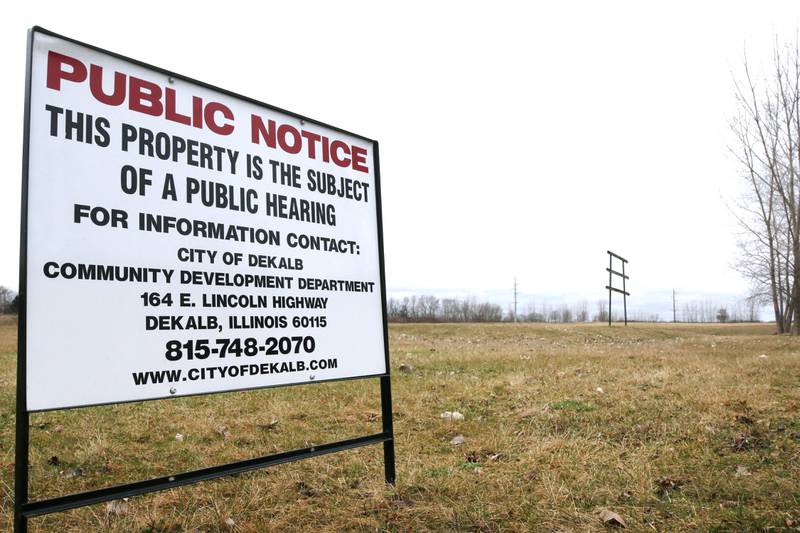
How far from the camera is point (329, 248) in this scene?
430 centimetres

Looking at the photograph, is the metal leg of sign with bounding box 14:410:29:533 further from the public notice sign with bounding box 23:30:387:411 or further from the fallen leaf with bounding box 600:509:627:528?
the fallen leaf with bounding box 600:509:627:528

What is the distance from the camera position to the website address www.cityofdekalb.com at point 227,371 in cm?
320

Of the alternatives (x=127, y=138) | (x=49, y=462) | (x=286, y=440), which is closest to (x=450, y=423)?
(x=286, y=440)

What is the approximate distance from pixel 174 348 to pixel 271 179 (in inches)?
57.0

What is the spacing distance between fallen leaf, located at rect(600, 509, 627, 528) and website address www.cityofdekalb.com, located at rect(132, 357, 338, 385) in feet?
7.12

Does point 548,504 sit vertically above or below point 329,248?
below

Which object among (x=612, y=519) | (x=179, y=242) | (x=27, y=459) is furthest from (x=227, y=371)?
(x=612, y=519)

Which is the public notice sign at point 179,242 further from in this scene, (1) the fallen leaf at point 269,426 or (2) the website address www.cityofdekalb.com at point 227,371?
(1) the fallen leaf at point 269,426

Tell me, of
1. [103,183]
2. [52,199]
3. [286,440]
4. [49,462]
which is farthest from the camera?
[286,440]

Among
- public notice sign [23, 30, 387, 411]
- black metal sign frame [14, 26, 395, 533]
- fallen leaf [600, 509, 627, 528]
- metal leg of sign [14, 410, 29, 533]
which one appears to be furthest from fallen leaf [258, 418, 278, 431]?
fallen leaf [600, 509, 627, 528]

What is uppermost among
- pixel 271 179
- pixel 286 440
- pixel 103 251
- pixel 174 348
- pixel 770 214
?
pixel 770 214

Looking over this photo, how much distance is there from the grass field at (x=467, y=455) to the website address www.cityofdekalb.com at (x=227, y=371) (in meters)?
0.92

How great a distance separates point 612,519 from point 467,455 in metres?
1.64

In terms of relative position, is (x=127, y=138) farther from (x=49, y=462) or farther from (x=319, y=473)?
(x=49, y=462)
